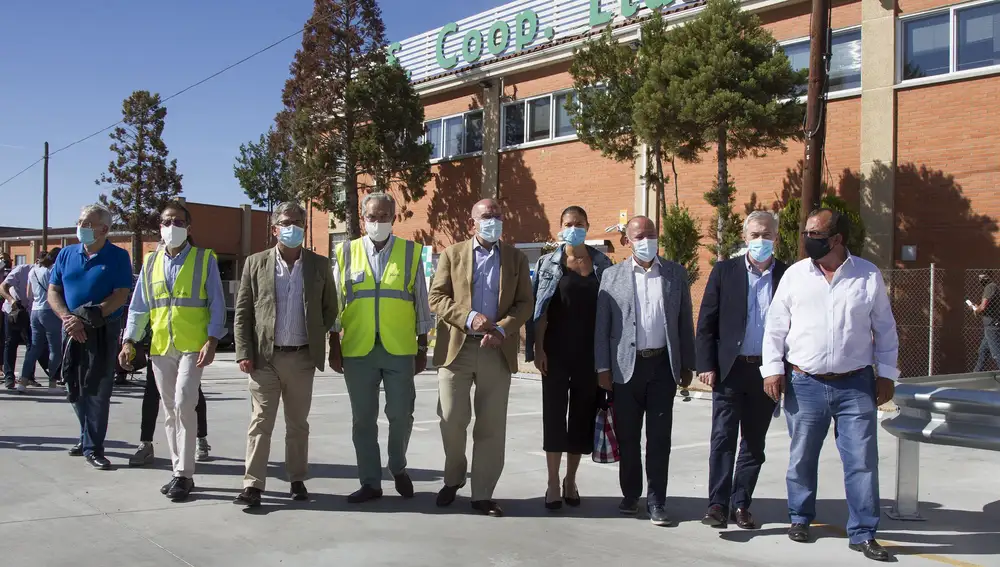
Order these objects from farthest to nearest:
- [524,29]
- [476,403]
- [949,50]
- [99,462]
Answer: [524,29], [949,50], [99,462], [476,403]

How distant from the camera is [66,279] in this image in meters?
7.22

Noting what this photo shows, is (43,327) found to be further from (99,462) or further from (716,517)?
(716,517)

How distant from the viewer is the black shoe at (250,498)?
230 inches

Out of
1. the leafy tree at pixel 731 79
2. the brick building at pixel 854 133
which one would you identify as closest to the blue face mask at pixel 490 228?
the leafy tree at pixel 731 79

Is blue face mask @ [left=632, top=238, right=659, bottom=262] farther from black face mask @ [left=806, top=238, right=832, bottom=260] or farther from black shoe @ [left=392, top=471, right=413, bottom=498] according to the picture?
black shoe @ [left=392, top=471, right=413, bottom=498]

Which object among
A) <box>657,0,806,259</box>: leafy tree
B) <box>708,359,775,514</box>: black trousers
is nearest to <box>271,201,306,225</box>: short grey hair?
<box>708,359,775,514</box>: black trousers

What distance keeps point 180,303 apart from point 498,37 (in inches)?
748

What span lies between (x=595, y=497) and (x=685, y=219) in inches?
425

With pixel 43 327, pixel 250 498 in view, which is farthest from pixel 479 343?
pixel 43 327

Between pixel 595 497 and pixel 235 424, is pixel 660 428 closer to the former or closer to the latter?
pixel 595 497

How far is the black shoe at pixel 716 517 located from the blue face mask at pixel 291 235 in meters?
3.40

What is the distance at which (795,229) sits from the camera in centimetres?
1488

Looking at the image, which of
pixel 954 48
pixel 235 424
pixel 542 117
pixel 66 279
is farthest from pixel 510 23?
pixel 66 279

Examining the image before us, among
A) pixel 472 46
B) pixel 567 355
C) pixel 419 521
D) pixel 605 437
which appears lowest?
pixel 419 521
